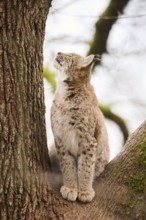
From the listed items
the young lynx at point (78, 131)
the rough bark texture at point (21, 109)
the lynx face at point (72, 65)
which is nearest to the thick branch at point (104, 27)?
the lynx face at point (72, 65)

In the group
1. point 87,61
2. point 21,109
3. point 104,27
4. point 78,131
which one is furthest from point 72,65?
point 104,27

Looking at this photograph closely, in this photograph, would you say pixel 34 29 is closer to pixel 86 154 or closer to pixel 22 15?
pixel 22 15

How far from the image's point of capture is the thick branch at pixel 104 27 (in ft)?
18.3

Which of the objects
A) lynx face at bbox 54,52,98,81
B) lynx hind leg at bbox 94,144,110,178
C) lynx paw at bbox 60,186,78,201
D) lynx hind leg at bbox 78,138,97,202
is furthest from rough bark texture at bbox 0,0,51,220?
lynx face at bbox 54,52,98,81

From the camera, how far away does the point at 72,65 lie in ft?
14.5

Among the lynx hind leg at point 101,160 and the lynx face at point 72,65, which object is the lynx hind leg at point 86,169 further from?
the lynx face at point 72,65

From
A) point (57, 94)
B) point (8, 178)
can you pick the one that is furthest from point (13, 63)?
point (57, 94)

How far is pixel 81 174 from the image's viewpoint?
12.6 ft

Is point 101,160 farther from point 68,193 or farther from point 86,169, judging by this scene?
point 68,193

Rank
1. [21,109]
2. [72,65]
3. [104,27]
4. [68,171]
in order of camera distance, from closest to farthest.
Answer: [21,109] → [68,171] → [72,65] → [104,27]

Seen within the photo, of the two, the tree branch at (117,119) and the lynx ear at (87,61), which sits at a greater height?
the lynx ear at (87,61)

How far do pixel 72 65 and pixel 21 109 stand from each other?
1.25 m

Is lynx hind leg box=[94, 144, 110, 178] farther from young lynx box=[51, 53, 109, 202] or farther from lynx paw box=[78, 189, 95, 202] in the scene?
lynx paw box=[78, 189, 95, 202]

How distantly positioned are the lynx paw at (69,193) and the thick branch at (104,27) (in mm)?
2277
